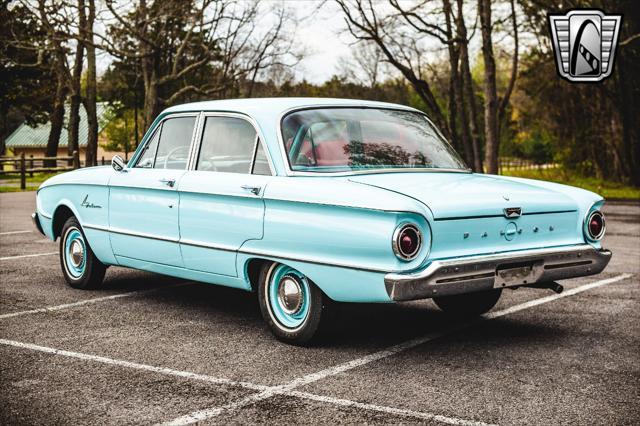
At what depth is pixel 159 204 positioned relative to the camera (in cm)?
661

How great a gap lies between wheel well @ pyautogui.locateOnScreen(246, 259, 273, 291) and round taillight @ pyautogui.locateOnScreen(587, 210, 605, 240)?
2361 millimetres

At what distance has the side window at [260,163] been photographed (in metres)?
5.88

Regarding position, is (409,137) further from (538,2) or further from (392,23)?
(538,2)

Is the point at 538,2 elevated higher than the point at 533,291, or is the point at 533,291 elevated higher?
the point at 538,2

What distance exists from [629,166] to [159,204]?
85.4 ft

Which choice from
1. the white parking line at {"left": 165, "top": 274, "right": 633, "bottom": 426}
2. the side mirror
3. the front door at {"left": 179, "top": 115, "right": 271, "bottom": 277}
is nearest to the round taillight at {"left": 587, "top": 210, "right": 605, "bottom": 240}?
the white parking line at {"left": 165, "top": 274, "right": 633, "bottom": 426}

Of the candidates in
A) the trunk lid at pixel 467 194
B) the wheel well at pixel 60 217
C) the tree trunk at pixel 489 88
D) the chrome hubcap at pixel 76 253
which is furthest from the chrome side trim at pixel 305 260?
the tree trunk at pixel 489 88

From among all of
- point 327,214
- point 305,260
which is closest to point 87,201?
point 305,260

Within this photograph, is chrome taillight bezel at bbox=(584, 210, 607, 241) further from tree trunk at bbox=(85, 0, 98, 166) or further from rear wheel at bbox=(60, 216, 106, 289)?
tree trunk at bbox=(85, 0, 98, 166)

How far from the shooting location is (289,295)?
18.5 feet

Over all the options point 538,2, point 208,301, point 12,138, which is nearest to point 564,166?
point 538,2

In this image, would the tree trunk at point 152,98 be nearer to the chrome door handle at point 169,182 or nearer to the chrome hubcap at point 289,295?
the chrome door handle at point 169,182

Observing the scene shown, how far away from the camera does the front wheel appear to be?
5450mm

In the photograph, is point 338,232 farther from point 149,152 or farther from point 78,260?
point 78,260
